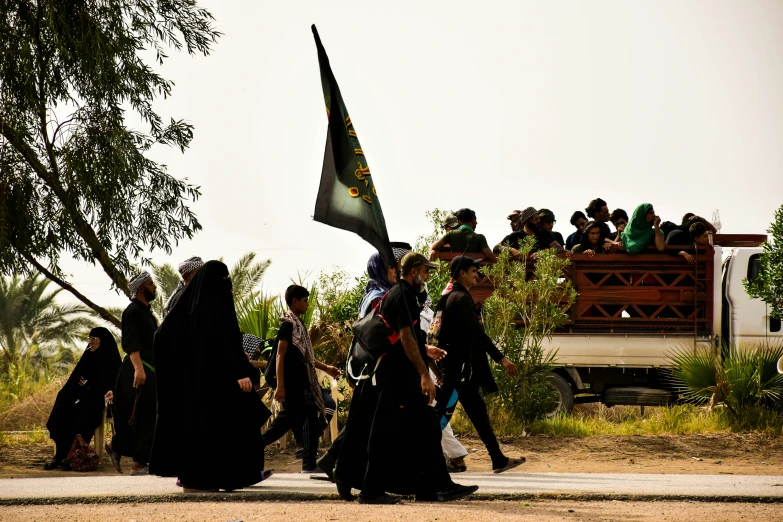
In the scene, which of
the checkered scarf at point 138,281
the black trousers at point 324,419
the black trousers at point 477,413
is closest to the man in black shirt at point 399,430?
the black trousers at point 477,413

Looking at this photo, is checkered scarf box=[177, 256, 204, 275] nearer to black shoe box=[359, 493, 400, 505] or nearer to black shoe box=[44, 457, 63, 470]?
black shoe box=[359, 493, 400, 505]

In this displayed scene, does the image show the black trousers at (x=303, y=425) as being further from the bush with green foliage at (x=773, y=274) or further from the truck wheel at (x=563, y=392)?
the bush with green foliage at (x=773, y=274)

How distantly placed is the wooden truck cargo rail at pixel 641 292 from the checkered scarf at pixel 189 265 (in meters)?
5.75

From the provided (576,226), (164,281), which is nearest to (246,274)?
(164,281)

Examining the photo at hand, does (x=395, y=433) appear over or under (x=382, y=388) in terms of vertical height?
under

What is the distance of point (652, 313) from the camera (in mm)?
14203

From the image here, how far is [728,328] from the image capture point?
14.1 m

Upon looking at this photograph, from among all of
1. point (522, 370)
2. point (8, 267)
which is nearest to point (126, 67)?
point (8, 267)

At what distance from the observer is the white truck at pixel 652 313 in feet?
46.0

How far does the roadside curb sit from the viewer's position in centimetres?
755

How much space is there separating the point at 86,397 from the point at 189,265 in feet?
10.4

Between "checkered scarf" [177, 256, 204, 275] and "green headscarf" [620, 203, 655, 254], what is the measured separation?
23.0ft

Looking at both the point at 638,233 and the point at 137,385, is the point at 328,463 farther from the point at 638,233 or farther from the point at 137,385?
the point at 638,233

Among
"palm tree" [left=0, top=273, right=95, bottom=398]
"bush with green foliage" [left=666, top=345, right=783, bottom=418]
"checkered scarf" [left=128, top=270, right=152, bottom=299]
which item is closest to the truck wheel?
"bush with green foliage" [left=666, top=345, right=783, bottom=418]
